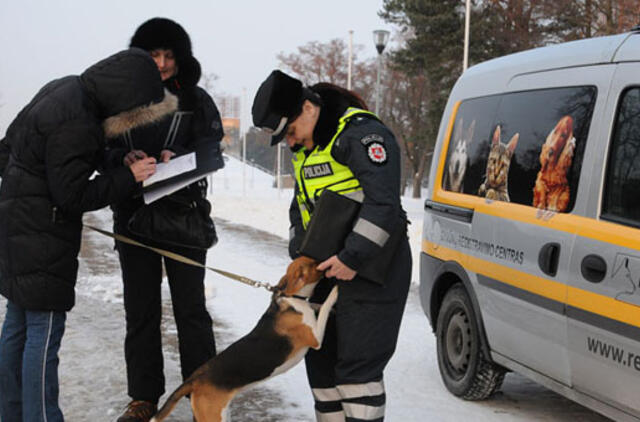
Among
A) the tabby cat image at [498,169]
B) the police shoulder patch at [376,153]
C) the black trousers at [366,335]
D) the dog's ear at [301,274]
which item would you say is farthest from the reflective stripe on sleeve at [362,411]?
the tabby cat image at [498,169]

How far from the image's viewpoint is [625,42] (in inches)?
127

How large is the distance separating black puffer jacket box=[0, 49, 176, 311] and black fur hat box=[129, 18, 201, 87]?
60cm

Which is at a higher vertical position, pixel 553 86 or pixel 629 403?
pixel 553 86

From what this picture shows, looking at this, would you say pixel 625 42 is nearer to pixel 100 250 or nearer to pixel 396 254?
pixel 396 254

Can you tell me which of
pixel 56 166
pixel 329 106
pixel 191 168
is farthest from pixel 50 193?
pixel 329 106

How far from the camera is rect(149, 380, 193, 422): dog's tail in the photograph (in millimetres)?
2984

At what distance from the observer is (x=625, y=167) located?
3.13 m

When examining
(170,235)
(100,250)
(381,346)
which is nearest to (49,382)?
(170,235)

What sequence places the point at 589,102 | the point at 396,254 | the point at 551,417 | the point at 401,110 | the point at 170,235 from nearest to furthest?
the point at 396,254 → the point at 589,102 → the point at 170,235 → the point at 551,417 → the point at 401,110

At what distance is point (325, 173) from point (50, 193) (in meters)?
1.27

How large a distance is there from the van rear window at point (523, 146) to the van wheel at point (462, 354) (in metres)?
0.78

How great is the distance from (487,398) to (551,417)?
426mm

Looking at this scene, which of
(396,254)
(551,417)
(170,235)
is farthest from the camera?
(551,417)

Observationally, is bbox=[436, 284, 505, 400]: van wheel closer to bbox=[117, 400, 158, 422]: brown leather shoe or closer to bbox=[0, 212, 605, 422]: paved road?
bbox=[0, 212, 605, 422]: paved road
